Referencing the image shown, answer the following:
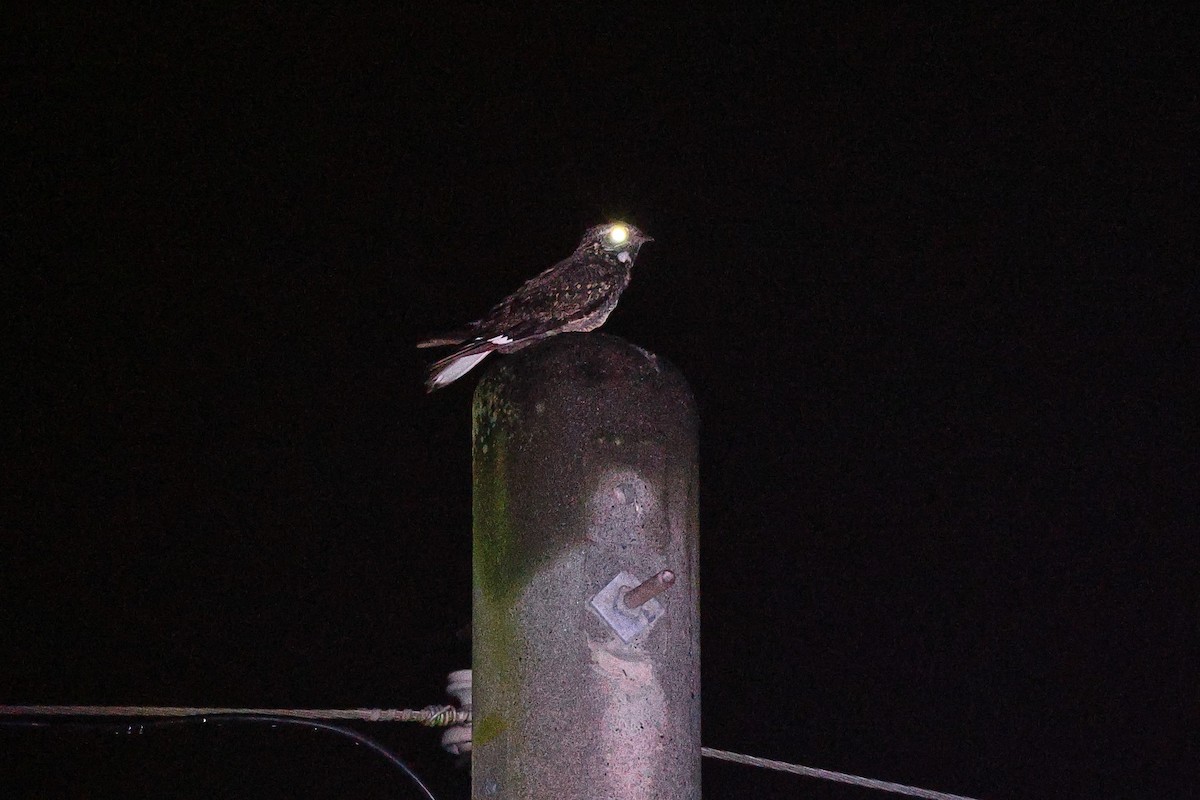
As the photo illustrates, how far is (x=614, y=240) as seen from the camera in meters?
6.33

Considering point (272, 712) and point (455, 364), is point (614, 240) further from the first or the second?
point (272, 712)

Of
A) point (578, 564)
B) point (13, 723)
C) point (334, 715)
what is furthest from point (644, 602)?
point (13, 723)

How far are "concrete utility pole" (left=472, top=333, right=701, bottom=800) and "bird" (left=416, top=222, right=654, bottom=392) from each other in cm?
140

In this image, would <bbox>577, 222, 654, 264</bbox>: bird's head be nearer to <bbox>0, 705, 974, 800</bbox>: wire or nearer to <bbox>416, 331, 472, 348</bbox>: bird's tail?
<bbox>416, 331, 472, 348</bbox>: bird's tail

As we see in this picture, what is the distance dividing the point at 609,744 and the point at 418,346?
240cm

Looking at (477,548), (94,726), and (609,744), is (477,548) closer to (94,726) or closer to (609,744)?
(609,744)

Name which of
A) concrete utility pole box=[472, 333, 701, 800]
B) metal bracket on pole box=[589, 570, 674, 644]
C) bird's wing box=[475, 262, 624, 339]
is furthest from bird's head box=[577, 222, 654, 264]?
metal bracket on pole box=[589, 570, 674, 644]

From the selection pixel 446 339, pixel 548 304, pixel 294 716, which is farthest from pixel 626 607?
pixel 548 304

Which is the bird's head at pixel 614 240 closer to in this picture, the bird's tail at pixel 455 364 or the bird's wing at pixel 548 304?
the bird's wing at pixel 548 304

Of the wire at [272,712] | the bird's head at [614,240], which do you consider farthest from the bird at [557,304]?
the wire at [272,712]

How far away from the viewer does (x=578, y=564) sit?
3557 mm

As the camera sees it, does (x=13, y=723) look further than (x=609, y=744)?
Yes

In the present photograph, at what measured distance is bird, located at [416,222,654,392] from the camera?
5.29 meters

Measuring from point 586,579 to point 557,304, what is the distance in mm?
2471
